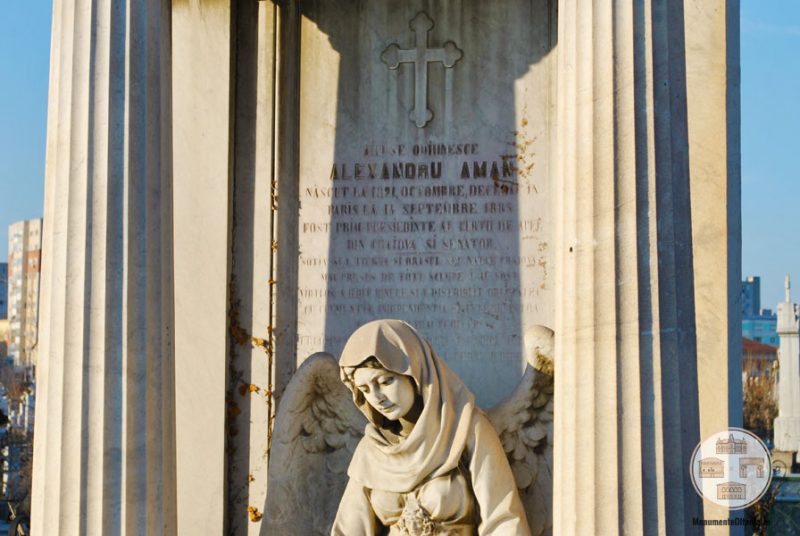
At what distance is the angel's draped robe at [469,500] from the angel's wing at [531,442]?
0.45m

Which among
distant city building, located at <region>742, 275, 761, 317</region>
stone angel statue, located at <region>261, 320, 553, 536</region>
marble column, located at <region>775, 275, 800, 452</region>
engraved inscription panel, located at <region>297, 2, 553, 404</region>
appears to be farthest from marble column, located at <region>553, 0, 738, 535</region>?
distant city building, located at <region>742, 275, 761, 317</region>

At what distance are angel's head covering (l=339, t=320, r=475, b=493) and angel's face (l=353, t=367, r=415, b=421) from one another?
7 centimetres

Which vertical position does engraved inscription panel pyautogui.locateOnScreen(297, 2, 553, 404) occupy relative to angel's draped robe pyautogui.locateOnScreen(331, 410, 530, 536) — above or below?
above

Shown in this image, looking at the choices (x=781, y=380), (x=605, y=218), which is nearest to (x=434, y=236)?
(x=605, y=218)

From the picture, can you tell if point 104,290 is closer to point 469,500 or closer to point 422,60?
point 469,500

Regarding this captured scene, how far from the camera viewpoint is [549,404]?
1020 cm

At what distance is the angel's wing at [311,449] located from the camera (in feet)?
34.1

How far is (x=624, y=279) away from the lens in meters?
8.90

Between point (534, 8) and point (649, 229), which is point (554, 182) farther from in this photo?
point (649, 229)

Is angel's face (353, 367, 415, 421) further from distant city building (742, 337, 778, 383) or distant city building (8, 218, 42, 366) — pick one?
distant city building (8, 218, 42, 366)

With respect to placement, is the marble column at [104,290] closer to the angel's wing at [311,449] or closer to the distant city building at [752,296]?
the angel's wing at [311,449]

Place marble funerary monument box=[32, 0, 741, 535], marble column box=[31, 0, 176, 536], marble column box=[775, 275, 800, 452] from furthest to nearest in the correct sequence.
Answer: marble column box=[775, 275, 800, 452]
marble column box=[31, 0, 176, 536]
marble funerary monument box=[32, 0, 741, 535]

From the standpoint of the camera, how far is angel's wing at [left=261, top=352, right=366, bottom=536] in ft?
34.1

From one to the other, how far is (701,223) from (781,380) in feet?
139
